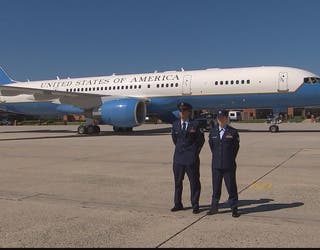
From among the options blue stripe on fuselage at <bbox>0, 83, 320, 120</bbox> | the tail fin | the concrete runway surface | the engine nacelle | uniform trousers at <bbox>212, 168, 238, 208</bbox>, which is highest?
the tail fin

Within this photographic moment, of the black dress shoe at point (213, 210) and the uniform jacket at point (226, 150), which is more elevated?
the uniform jacket at point (226, 150)

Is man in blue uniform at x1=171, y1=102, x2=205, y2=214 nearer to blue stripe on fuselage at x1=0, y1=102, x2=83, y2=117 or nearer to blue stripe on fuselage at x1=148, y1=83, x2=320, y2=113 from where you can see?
blue stripe on fuselage at x1=148, y1=83, x2=320, y2=113

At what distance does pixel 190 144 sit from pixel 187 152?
0.39ft

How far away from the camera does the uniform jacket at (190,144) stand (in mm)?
6234

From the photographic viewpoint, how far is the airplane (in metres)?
22.2

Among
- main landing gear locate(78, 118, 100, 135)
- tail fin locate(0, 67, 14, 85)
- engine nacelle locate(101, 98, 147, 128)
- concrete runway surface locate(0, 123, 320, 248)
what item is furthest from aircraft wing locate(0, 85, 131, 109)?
concrete runway surface locate(0, 123, 320, 248)

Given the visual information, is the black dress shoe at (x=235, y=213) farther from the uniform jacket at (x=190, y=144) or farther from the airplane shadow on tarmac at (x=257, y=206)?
the uniform jacket at (x=190, y=144)

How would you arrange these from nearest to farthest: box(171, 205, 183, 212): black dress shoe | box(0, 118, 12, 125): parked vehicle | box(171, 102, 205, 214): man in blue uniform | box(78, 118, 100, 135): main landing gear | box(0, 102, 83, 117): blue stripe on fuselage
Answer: box(171, 205, 183, 212): black dress shoe < box(171, 102, 205, 214): man in blue uniform < box(78, 118, 100, 135): main landing gear < box(0, 102, 83, 117): blue stripe on fuselage < box(0, 118, 12, 125): parked vehicle


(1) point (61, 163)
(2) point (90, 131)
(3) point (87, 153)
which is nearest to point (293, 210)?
(1) point (61, 163)

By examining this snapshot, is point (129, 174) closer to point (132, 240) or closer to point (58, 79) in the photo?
point (132, 240)

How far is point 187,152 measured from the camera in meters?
6.25

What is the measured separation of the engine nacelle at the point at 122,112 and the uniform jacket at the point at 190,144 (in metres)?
16.0

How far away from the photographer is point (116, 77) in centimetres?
2762

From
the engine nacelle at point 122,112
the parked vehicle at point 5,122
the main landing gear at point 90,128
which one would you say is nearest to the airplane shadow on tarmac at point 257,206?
the engine nacelle at point 122,112
